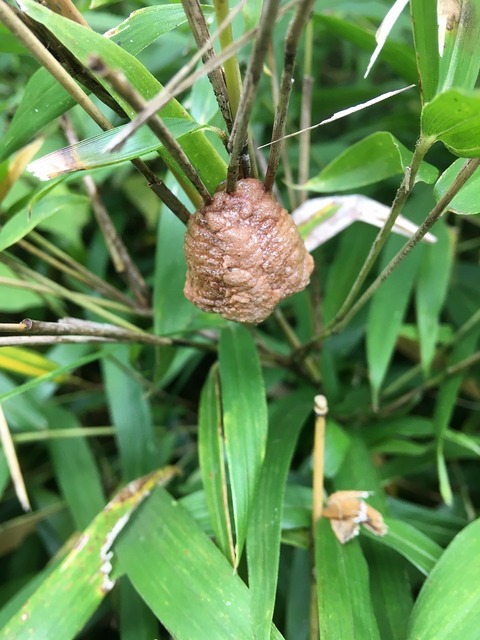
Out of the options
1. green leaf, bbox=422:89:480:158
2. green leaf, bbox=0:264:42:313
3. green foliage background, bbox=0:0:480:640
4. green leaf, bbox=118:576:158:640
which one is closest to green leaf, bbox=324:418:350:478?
green foliage background, bbox=0:0:480:640

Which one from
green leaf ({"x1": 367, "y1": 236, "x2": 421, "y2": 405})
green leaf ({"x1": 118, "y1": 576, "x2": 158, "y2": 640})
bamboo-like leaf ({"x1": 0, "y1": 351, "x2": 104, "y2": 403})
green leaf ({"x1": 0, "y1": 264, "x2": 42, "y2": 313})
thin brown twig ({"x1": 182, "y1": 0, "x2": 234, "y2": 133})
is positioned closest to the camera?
thin brown twig ({"x1": 182, "y1": 0, "x2": 234, "y2": 133})

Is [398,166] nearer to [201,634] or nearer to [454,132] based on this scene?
[454,132]

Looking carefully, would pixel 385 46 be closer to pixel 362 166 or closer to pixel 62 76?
pixel 362 166

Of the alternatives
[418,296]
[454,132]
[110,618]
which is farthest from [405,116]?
[110,618]

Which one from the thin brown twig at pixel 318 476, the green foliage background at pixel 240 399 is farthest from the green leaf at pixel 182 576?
the thin brown twig at pixel 318 476

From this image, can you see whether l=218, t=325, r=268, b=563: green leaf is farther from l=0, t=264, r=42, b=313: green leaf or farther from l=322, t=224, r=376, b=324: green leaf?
l=0, t=264, r=42, b=313: green leaf

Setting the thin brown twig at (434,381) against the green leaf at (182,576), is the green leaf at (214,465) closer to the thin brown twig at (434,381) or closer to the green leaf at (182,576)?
the green leaf at (182,576)
